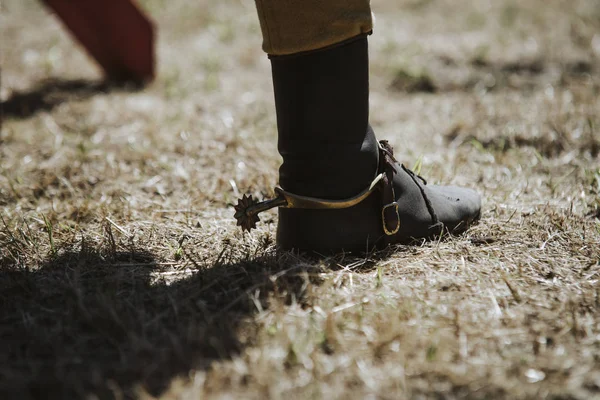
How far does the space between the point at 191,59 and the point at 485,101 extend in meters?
1.74

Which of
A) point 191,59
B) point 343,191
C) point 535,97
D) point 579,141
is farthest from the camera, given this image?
point 191,59

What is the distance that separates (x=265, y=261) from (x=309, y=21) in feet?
1.72

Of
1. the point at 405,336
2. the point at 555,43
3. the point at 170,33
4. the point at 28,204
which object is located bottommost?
the point at 405,336

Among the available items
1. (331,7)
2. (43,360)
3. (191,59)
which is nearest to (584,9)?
(191,59)

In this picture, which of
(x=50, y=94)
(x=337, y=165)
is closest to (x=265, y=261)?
(x=337, y=165)

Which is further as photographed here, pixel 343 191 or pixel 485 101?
pixel 485 101

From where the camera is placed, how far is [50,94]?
2635mm

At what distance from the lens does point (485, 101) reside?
2.47 meters

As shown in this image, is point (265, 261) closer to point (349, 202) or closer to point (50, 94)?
point (349, 202)

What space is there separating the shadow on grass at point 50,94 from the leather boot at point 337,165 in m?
1.73

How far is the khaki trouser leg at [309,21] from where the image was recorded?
3.39ft

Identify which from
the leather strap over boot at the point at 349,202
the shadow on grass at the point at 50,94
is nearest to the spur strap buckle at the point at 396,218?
the leather strap over boot at the point at 349,202

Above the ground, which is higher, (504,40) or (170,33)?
(170,33)

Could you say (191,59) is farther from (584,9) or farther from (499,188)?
(584,9)
